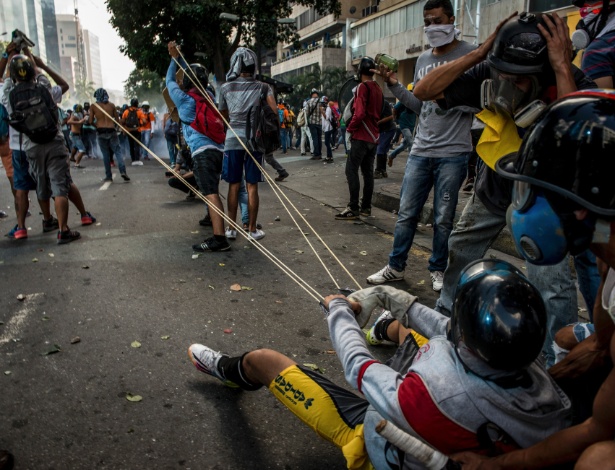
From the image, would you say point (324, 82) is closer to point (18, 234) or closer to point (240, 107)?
point (240, 107)

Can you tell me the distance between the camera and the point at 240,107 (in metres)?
5.54

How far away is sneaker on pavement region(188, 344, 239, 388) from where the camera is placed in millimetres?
2729

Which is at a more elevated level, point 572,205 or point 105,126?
point 105,126

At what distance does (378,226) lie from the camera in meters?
6.51

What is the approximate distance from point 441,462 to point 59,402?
6.67ft

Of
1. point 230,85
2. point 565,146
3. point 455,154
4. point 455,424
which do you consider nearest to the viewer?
point 565,146

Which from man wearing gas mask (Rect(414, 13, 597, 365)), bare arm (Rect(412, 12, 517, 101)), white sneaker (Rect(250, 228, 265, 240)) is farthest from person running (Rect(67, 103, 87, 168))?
man wearing gas mask (Rect(414, 13, 597, 365))

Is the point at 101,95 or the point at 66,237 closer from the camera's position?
the point at 66,237

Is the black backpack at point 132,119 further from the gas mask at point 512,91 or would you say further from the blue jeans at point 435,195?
the gas mask at point 512,91

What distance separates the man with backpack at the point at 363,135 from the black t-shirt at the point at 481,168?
3.80m

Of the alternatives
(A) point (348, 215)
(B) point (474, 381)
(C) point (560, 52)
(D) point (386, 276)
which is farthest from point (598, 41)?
(A) point (348, 215)

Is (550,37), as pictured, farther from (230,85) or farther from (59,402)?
(230,85)

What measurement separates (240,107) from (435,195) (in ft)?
8.24

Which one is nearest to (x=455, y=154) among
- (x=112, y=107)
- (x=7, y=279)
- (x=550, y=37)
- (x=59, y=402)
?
(x=550, y=37)
